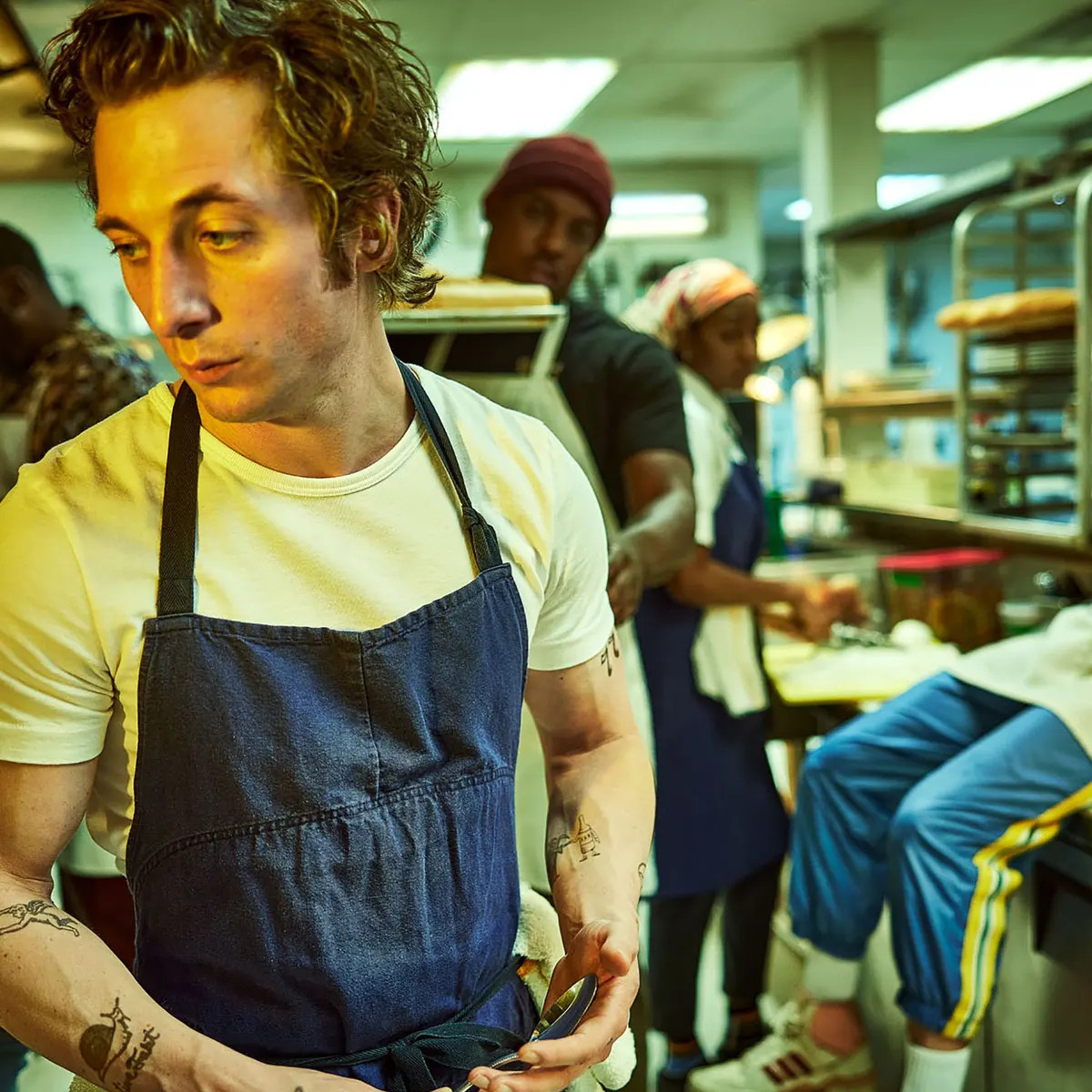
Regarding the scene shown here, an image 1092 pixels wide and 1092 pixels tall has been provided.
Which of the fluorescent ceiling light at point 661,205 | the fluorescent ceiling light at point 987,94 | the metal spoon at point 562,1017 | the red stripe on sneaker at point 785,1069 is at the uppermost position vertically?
the fluorescent ceiling light at point 987,94

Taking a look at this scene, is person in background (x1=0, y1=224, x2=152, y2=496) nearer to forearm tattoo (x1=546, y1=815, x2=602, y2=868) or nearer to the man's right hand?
forearm tattoo (x1=546, y1=815, x2=602, y2=868)

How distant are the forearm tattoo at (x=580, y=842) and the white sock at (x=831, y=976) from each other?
1388 mm

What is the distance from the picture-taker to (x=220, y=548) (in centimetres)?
93

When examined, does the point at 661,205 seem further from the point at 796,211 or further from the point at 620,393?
the point at 620,393

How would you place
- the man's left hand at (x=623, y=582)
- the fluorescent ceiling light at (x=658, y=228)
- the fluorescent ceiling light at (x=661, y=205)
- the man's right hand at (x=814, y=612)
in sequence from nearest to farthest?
the man's left hand at (x=623, y=582) < the man's right hand at (x=814, y=612) < the fluorescent ceiling light at (x=661, y=205) < the fluorescent ceiling light at (x=658, y=228)

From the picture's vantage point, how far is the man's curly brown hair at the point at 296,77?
81 centimetres

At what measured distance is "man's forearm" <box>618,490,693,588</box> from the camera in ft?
6.25

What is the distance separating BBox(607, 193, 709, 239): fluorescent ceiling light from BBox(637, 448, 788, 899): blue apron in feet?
21.5

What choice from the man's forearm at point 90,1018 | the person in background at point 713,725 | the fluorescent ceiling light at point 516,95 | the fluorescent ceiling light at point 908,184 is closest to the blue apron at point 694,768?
the person in background at point 713,725

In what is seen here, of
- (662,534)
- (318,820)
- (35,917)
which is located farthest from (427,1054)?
(662,534)

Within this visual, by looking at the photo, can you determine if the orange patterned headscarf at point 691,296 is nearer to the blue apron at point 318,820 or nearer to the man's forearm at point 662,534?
the man's forearm at point 662,534

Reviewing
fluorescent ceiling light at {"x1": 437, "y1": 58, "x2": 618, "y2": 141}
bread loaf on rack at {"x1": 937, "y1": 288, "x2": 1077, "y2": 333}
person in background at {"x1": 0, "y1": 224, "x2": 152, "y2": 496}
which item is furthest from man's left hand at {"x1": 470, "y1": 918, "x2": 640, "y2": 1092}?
fluorescent ceiling light at {"x1": 437, "y1": 58, "x2": 618, "y2": 141}

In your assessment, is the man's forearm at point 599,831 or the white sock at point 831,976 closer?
the man's forearm at point 599,831

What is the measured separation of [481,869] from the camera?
102 centimetres
